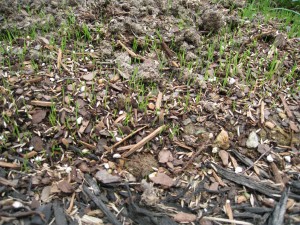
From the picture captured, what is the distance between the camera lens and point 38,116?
1934mm

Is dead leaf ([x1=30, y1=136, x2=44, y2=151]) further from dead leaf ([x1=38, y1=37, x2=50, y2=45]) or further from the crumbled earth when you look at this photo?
dead leaf ([x1=38, y1=37, x2=50, y2=45])

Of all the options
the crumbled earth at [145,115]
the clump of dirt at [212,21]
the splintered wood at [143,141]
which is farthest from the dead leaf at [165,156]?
the clump of dirt at [212,21]

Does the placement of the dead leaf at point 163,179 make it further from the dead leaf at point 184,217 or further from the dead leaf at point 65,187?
the dead leaf at point 65,187

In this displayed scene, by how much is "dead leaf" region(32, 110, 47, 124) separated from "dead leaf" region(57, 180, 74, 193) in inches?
18.2

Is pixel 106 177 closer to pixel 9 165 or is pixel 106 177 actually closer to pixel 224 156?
pixel 9 165

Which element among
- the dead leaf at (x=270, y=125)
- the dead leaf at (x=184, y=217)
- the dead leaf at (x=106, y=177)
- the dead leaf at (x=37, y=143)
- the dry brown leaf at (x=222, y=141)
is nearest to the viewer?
the dead leaf at (x=184, y=217)

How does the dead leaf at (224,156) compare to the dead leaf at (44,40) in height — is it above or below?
below

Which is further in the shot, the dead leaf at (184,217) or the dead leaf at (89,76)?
the dead leaf at (89,76)

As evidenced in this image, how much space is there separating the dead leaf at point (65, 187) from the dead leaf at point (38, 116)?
461 millimetres

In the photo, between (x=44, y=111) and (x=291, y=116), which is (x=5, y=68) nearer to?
(x=44, y=111)

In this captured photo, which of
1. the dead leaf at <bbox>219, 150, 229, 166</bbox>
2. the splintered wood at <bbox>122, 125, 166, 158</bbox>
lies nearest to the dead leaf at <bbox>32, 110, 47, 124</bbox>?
the splintered wood at <bbox>122, 125, 166, 158</bbox>

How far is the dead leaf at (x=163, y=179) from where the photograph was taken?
1739 millimetres

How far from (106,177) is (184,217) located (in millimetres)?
483

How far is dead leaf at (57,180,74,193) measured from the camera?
5.41ft
